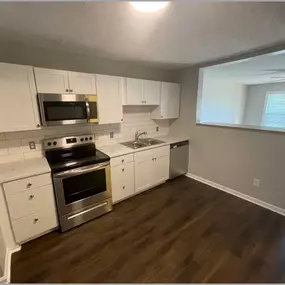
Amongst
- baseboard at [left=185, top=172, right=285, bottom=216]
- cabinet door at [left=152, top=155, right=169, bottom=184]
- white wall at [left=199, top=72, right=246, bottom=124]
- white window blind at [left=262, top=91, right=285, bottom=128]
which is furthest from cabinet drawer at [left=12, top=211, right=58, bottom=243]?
white window blind at [left=262, top=91, right=285, bottom=128]

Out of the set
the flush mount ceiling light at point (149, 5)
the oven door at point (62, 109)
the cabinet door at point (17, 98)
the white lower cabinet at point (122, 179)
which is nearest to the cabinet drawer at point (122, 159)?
the white lower cabinet at point (122, 179)

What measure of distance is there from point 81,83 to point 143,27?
3.72ft

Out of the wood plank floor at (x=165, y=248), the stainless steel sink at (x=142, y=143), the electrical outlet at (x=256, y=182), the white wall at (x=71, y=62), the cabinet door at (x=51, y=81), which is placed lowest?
the wood plank floor at (x=165, y=248)

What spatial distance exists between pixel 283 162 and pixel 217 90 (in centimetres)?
332

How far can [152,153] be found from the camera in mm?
3033

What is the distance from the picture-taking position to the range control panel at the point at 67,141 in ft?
7.70

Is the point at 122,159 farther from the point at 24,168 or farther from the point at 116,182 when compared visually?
the point at 24,168

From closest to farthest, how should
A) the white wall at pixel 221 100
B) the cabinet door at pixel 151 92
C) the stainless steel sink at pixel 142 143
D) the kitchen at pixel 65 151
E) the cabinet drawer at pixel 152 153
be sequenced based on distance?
the kitchen at pixel 65 151 < the cabinet drawer at pixel 152 153 < the cabinet door at pixel 151 92 < the stainless steel sink at pixel 142 143 < the white wall at pixel 221 100

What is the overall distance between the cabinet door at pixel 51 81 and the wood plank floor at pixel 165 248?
1.85m

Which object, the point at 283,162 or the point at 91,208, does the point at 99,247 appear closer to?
Answer: the point at 91,208

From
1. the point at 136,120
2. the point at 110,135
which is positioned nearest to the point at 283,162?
the point at 136,120

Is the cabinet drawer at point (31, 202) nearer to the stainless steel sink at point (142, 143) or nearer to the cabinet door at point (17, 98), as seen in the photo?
the cabinet door at point (17, 98)

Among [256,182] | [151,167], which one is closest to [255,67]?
[256,182]

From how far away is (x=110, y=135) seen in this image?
122 inches
